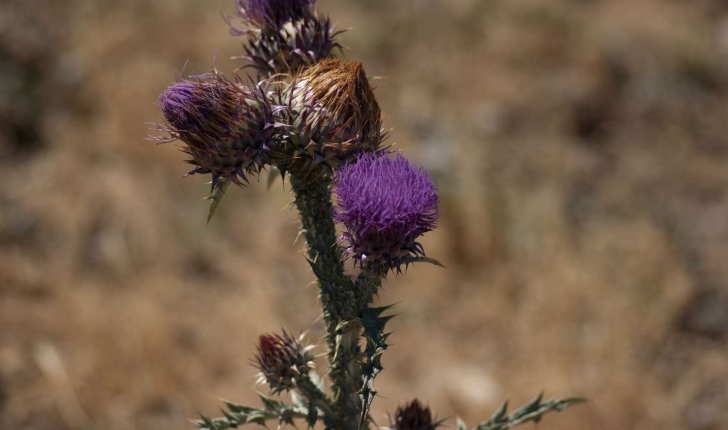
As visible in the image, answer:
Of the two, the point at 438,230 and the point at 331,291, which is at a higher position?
the point at 438,230

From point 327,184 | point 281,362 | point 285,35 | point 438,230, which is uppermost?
point 438,230

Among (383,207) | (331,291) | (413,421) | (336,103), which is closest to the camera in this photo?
(383,207)

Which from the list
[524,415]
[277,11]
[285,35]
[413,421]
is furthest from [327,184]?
[524,415]

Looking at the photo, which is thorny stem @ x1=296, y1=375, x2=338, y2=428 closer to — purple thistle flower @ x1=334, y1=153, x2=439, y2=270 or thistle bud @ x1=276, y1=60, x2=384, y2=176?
purple thistle flower @ x1=334, y1=153, x2=439, y2=270

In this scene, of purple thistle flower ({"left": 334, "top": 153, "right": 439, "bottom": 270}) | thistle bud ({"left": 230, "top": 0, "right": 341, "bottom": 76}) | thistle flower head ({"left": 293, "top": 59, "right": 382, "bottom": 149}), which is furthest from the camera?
thistle bud ({"left": 230, "top": 0, "right": 341, "bottom": 76})

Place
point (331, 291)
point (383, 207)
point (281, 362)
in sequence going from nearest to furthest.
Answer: point (383, 207) → point (331, 291) → point (281, 362)

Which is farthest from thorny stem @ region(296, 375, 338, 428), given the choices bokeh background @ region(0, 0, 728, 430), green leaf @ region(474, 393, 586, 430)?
bokeh background @ region(0, 0, 728, 430)

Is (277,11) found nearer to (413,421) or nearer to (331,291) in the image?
(331,291)

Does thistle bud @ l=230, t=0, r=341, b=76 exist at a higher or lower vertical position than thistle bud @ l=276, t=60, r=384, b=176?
higher
